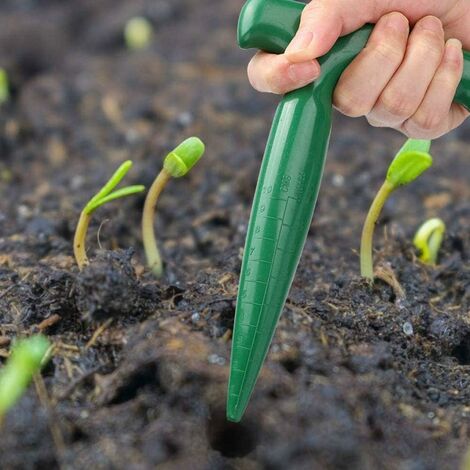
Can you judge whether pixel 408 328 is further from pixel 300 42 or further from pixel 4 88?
pixel 4 88

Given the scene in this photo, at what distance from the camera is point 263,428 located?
994 millimetres

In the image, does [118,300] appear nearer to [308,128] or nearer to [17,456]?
[17,456]

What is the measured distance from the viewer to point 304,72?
3.25 feet

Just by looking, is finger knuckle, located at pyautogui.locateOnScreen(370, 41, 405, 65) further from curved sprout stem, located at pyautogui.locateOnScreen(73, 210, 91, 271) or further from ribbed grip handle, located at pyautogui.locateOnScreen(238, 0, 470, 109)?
curved sprout stem, located at pyautogui.locateOnScreen(73, 210, 91, 271)

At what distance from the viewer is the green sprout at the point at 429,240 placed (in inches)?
61.3

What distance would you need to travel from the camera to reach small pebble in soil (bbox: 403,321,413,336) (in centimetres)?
123

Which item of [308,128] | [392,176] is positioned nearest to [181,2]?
[392,176]

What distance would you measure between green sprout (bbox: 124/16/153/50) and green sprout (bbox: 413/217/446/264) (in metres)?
1.61

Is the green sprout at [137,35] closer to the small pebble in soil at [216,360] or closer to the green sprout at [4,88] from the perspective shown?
the green sprout at [4,88]

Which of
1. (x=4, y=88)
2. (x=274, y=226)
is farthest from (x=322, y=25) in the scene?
(x=4, y=88)

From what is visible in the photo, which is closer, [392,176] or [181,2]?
[392,176]

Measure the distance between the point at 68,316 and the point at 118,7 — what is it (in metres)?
2.25

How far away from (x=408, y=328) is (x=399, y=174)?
9.8 inches

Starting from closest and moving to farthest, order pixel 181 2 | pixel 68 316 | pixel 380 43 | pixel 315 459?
pixel 315 459
pixel 380 43
pixel 68 316
pixel 181 2
